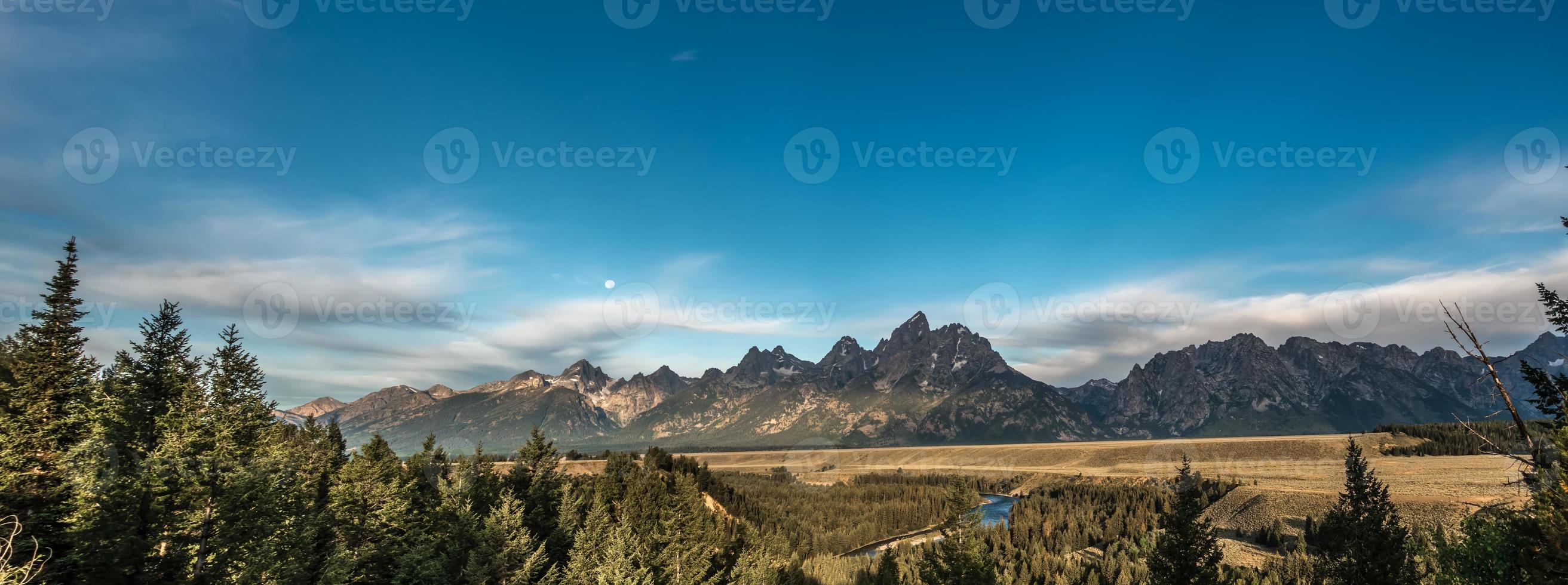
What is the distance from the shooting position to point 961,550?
→ 40.6 metres

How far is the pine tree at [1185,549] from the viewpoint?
30.7 meters

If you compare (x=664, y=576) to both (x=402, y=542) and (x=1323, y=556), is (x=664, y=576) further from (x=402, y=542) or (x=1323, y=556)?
(x=1323, y=556)

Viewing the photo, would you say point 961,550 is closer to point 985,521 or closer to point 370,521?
point 370,521

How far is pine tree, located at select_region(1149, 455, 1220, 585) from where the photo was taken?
30.7 m

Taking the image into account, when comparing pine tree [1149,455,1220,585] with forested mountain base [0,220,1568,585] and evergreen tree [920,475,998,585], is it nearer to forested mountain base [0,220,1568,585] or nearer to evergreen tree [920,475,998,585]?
forested mountain base [0,220,1568,585]

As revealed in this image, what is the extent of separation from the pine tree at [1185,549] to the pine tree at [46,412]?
48160mm

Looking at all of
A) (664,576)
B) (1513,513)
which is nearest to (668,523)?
(664,576)

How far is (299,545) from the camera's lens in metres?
29.8

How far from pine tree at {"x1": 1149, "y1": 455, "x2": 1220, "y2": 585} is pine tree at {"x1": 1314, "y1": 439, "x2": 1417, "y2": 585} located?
11216 mm

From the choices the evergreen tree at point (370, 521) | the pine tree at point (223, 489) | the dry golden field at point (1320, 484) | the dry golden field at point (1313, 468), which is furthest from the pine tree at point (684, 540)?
the dry golden field at point (1313, 468)

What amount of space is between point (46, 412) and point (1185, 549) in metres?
56.4

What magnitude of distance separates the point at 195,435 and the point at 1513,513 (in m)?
58.6

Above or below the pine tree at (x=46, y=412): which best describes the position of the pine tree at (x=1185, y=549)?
below

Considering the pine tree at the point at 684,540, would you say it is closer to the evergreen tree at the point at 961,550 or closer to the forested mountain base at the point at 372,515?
the forested mountain base at the point at 372,515
